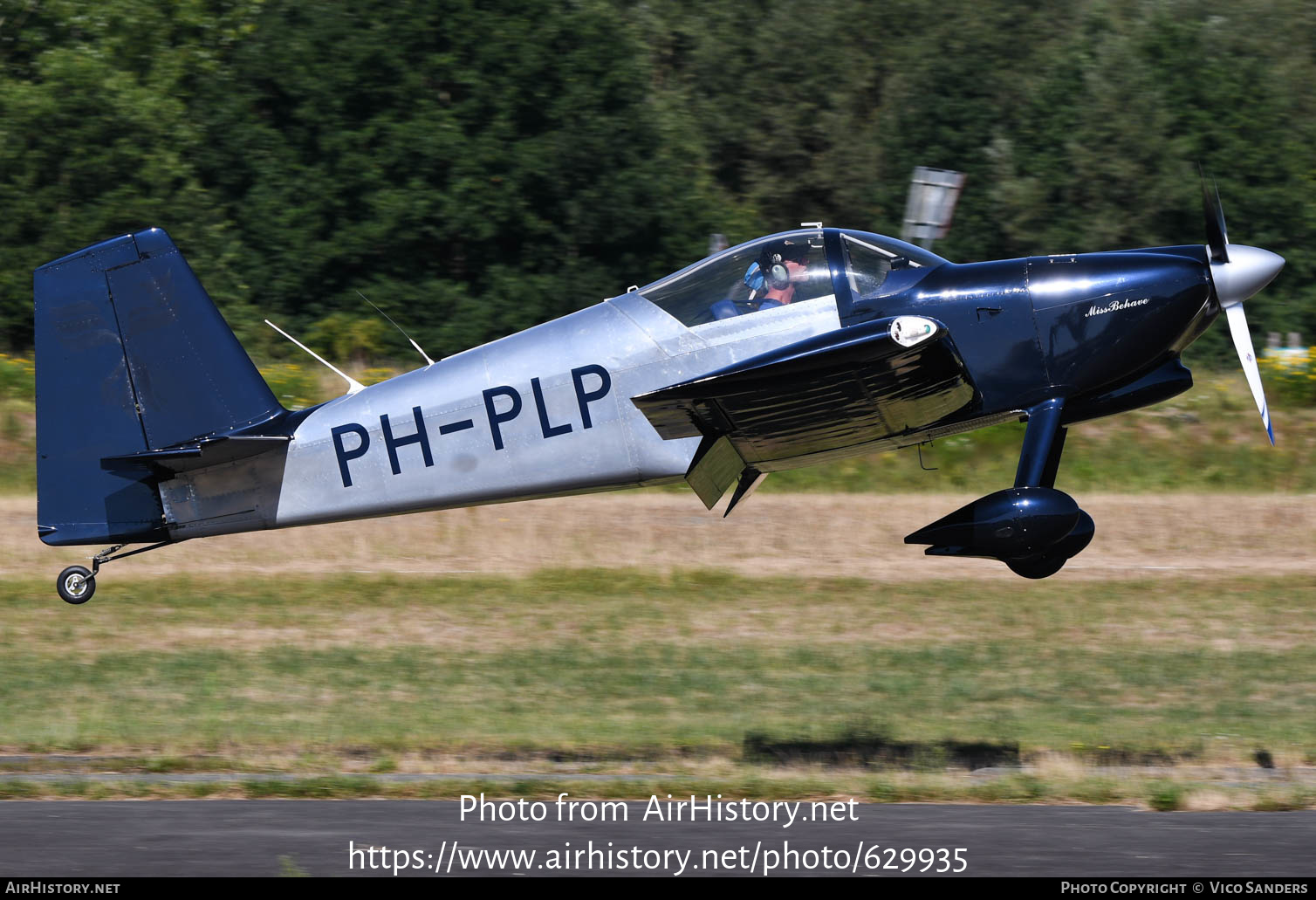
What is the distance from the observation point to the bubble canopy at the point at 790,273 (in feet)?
31.1

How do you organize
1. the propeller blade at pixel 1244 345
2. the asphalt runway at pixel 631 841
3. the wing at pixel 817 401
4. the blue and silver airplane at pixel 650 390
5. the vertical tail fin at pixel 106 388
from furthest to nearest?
1. the vertical tail fin at pixel 106 388
2. the propeller blade at pixel 1244 345
3. the blue and silver airplane at pixel 650 390
4. the asphalt runway at pixel 631 841
5. the wing at pixel 817 401

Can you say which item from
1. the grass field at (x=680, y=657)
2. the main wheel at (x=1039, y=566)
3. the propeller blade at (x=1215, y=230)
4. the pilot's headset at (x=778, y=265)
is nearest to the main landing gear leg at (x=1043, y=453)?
the main wheel at (x=1039, y=566)

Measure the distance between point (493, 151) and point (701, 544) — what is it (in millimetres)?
14750

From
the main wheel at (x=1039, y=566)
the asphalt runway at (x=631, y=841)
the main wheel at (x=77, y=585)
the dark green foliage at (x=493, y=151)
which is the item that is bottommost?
the dark green foliage at (x=493, y=151)

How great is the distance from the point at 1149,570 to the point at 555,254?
16.8 m

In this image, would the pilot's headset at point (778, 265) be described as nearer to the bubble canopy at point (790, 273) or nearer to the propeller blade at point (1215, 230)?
the bubble canopy at point (790, 273)

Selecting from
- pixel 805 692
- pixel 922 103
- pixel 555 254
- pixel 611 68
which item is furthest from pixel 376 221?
pixel 805 692

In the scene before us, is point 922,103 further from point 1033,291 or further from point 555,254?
point 1033,291

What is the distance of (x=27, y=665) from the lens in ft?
52.9

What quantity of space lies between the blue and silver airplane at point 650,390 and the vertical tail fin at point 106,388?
0.04 feet

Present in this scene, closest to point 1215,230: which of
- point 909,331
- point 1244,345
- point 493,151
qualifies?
point 1244,345

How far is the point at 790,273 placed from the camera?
31.1 feet

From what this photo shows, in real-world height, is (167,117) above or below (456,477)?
below

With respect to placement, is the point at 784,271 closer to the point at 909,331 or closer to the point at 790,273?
the point at 790,273
